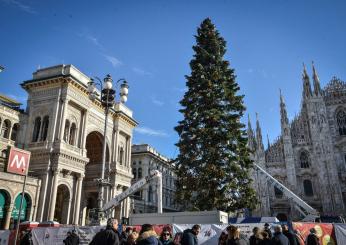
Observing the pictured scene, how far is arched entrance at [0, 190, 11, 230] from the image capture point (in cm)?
2427

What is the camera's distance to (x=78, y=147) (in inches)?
1224

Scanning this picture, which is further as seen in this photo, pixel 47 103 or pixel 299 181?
pixel 299 181

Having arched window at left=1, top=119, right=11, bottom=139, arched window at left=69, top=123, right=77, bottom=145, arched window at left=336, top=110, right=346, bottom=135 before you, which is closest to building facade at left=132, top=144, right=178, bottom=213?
arched window at left=69, top=123, right=77, bottom=145

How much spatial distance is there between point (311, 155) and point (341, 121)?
27.8 feet

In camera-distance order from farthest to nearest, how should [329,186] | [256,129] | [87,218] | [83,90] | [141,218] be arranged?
[256,129], [329,186], [87,218], [83,90], [141,218]

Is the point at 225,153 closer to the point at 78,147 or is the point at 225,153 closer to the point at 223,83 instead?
the point at 223,83

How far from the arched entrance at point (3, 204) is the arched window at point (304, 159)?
44.7 meters

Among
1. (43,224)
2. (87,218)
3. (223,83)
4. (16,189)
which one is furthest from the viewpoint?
(87,218)

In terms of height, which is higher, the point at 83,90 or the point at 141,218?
the point at 83,90

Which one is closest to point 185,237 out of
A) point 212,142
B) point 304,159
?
point 212,142

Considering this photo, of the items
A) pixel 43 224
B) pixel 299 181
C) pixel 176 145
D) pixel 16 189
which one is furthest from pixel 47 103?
pixel 299 181

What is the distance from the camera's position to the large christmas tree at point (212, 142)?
1912 centimetres

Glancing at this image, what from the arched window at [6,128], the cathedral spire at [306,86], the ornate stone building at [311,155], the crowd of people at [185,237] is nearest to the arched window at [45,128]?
the arched window at [6,128]

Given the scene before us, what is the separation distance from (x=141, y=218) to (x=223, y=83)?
11192mm
